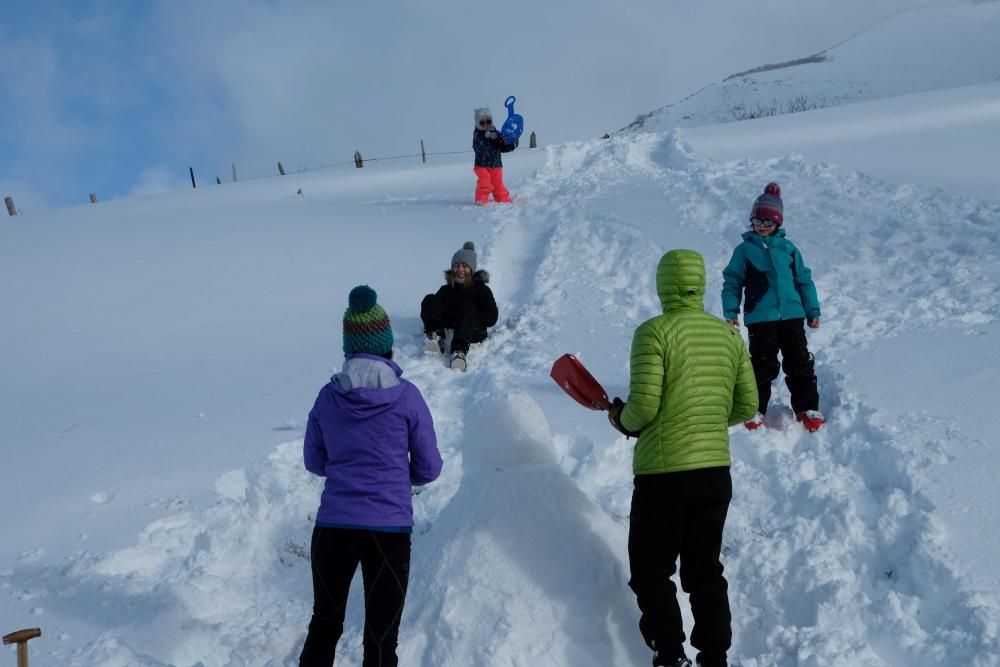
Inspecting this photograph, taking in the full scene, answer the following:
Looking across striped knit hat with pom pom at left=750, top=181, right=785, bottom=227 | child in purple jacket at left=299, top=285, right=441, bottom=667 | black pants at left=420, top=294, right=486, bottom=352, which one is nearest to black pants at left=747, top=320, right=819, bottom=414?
striped knit hat with pom pom at left=750, top=181, right=785, bottom=227

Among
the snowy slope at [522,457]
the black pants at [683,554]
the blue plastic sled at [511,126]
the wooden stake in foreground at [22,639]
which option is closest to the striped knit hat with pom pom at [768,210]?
the snowy slope at [522,457]

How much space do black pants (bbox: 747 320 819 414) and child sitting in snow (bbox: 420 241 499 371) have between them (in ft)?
8.00

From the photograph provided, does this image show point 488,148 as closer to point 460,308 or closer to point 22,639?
point 460,308

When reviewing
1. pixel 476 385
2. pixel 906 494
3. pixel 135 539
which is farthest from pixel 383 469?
pixel 476 385

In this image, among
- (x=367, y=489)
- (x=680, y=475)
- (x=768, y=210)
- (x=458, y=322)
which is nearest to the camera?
(x=367, y=489)

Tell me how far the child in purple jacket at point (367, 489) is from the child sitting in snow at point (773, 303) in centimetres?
240

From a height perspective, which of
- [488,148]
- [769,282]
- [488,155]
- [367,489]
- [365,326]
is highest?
[488,148]

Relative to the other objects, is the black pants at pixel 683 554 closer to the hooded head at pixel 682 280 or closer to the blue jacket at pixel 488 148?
the hooded head at pixel 682 280

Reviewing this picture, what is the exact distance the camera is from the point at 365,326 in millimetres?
2537

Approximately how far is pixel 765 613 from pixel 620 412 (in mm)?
979

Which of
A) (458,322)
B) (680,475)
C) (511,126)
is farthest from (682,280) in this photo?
(511,126)

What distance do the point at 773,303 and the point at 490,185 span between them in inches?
303

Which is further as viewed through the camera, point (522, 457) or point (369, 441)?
point (522, 457)

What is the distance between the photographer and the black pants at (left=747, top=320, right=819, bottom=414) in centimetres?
425
